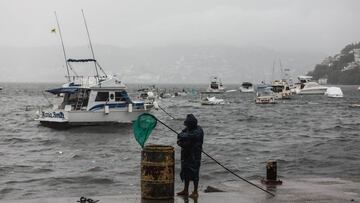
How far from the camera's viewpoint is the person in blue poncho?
12.6m

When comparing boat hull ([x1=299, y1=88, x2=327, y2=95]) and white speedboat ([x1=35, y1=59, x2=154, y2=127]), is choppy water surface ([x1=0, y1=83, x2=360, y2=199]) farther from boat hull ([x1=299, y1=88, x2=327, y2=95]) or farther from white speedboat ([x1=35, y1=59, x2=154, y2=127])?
boat hull ([x1=299, y1=88, x2=327, y2=95])

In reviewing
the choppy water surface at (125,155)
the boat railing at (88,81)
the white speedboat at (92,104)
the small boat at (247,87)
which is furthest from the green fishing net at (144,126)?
the small boat at (247,87)

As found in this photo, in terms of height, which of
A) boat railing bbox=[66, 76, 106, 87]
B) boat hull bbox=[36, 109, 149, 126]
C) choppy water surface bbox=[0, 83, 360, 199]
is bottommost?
choppy water surface bbox=[0, 83, 360, 199]

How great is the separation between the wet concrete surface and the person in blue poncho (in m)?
0.57

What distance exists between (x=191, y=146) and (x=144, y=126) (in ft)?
3.97

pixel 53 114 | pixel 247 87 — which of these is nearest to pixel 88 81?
pixel 53 114

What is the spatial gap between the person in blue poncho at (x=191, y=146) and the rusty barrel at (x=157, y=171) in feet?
1.38

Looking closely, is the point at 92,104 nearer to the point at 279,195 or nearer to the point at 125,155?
the point at 125,155

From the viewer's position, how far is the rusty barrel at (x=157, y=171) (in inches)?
488

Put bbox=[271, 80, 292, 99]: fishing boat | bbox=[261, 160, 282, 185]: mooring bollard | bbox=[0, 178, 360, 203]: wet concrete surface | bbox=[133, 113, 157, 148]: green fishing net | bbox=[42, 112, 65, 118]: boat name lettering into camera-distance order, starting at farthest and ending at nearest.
A: 1. bbox=[271, 80, 292, 99]: fishing boat
2. bbox=[42, 112, 65, 118]: boat name lettering
3. bbox=[261, 160, 282, 185]: mooring bollard
4. bbox=[133, 113, 157, 148]: green fishing net
5. bbox=[0, 178, 360, 203]: wet concrete surface

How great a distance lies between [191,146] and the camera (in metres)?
12.7

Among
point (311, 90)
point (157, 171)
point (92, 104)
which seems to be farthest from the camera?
point (311, 90)

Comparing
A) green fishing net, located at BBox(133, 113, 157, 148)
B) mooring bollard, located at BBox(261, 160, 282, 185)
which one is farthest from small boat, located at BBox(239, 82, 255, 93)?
green fishing net, located at BBox(133, 113, 157, 148)

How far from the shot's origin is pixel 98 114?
40781 millimetres
